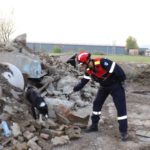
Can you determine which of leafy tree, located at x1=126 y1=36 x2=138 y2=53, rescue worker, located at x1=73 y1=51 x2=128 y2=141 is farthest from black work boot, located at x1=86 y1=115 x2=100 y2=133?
leafy tree, located at x1=126 y1=36 x2=138 y2=53

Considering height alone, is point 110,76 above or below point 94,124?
above

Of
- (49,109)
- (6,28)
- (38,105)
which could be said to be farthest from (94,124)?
(6,28)

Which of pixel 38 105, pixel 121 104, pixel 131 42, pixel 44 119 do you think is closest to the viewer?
pixel 121 104

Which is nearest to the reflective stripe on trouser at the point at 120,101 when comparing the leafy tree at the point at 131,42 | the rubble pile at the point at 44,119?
the rubble pile at the point at 44,119

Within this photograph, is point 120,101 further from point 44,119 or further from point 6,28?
point 6,28

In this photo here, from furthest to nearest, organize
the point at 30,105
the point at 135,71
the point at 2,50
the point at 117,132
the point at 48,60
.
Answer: the point at 135,71, the point at 48,60, the point at 2,50, the point at 30,105, the point at 117,132

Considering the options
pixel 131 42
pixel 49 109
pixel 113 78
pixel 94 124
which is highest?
pixel 131 42

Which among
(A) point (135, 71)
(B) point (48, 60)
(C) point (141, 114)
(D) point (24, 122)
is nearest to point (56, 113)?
(D) point (24, 122)

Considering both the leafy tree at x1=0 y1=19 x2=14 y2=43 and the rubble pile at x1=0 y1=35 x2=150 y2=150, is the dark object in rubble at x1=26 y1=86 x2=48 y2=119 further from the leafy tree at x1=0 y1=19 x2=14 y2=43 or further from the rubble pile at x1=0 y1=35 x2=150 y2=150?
the leafy tree at x1=0 y1=19 x2=14 y2=43

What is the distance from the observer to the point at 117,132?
29.8 ft

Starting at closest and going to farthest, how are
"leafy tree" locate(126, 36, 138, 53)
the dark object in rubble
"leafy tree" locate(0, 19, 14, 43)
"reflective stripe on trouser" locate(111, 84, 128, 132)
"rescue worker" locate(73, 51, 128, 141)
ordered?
"rescue worker" locate(73, 51, 128, 141), "reflective stripe on trouser" locate(111, 84, 128, 132), the dark object in rubble, "leafy tree" locate(0, 19, 14, 43), "leafy tree" locate(126, 36, 138, 53)

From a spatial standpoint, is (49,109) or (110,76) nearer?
(110,76)

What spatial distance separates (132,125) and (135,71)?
872 cm

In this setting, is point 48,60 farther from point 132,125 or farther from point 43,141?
point 43,141
